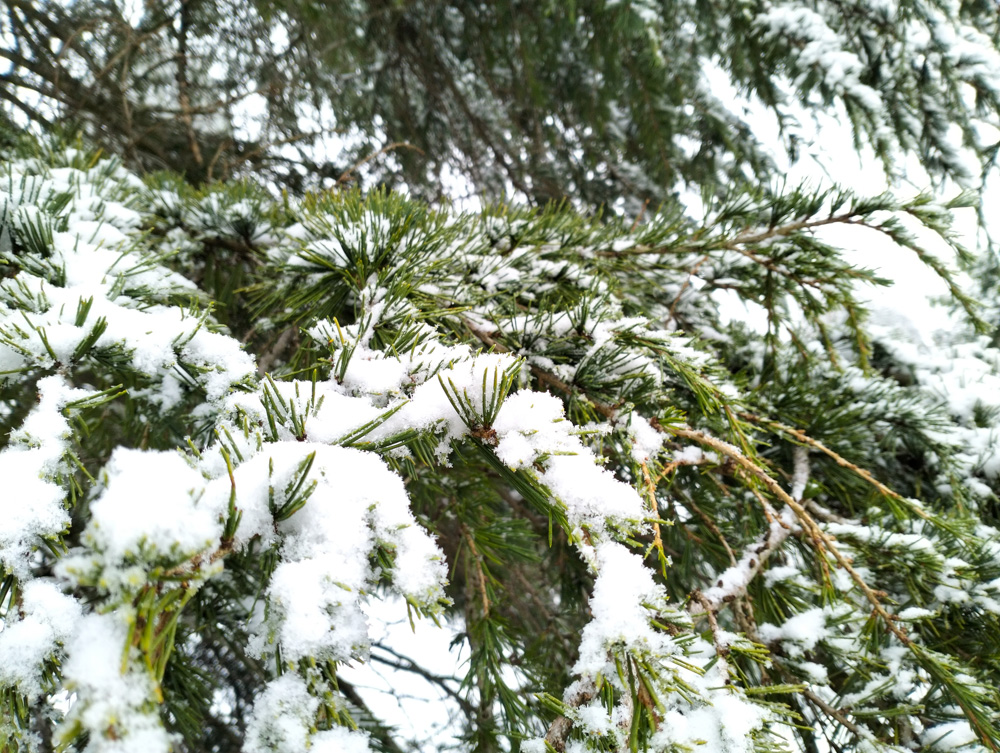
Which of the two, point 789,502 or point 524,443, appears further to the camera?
point 789,502

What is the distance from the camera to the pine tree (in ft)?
1.45

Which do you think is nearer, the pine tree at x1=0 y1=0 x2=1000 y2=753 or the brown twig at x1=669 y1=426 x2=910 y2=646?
the pine tree at x1=0 y1=0 x2=1000 y2=753

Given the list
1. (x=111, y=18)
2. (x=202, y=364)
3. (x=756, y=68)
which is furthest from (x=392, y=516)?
(x=111, y=18)

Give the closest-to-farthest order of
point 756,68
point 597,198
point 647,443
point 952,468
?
point 647,443
point 952,468
point 756,68
point 597,198

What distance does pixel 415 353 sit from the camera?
68cm

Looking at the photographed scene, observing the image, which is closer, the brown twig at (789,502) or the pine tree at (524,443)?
the pine tree at (524,443)

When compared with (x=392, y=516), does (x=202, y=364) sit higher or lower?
higher

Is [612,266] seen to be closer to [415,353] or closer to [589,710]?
[415,353]

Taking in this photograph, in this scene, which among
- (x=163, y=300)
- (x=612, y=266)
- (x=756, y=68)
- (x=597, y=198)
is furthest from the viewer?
(x=597, y=198)

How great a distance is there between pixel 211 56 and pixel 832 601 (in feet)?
12.0

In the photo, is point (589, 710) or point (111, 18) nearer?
point (589, 710)

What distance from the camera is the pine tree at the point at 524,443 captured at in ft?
1.45

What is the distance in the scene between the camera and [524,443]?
0.55 metres

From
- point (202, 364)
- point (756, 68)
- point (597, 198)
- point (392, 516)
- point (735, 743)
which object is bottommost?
point (735, 743)
